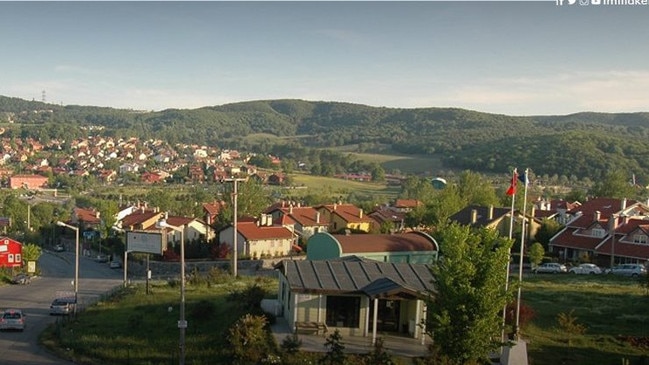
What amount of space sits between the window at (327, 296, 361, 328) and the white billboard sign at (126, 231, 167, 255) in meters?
21.2

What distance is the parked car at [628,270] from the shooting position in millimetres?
46566

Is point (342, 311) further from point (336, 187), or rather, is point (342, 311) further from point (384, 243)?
point (336, 187)

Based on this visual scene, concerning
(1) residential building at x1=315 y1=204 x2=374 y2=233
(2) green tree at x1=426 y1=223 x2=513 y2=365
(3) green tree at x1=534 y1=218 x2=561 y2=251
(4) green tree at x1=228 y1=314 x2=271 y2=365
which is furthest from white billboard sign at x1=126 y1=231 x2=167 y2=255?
(3) green tree at x1=534 y1=218 x2=561 y2=251

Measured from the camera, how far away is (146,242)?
145 ft

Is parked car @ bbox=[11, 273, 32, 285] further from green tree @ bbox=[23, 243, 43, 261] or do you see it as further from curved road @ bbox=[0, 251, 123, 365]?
green tree @ bbox=[23, 243, 43, 261]

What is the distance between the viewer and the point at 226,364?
72.4 ft

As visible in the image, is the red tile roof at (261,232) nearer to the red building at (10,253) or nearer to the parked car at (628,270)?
the red building at (10,253)

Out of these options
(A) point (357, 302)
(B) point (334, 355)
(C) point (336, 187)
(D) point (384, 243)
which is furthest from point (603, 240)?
(C) point (336, 187)

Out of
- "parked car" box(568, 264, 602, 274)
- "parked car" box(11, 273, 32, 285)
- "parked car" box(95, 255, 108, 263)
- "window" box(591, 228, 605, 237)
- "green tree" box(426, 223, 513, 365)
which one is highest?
"green tree" box(426, 223, 513, 365)

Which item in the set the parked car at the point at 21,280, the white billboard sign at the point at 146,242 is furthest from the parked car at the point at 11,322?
the parked car at the point at 21,280

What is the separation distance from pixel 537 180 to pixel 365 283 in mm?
122344

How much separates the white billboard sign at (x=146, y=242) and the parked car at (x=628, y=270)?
103 feet

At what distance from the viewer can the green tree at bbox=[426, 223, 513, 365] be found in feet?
64.4

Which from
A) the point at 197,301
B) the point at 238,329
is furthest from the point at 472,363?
the point at 197,301
